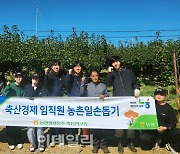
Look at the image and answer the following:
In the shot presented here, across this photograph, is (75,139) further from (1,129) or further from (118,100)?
(1,129)

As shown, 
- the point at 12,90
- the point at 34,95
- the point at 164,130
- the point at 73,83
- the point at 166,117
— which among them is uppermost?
the point at 73,83

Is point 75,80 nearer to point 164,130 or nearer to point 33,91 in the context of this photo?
point 33,91

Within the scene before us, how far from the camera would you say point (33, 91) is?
225 inches

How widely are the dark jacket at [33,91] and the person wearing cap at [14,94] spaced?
206 millimetres

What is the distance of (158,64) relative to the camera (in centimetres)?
2006

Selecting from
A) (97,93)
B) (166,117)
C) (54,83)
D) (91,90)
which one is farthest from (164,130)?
(54,83)

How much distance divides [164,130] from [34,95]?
293cm

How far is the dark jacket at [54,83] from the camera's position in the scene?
585 cm

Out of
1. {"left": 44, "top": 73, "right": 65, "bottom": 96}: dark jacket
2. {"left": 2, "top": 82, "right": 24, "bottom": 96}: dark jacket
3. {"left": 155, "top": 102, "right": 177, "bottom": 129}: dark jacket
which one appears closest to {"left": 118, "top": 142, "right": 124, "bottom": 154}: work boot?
{"left": 155, "top": 102, "right": 177, "bottom": 129}: dark jacket

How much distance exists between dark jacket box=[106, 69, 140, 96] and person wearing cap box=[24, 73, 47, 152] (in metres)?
1.60

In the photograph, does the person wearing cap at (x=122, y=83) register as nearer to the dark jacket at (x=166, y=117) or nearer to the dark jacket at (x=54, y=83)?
the dark jacket at (x=166, y=117)

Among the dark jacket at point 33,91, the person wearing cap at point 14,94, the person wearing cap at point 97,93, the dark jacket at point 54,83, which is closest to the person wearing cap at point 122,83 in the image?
the person wearing cap at point 97,93

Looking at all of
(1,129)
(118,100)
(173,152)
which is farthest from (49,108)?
(173,152)

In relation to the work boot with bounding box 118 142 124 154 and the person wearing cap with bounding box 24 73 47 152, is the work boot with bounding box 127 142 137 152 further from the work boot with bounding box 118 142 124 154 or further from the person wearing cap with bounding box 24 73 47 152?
the person wearing cap with bounding box 24 73 47 152
